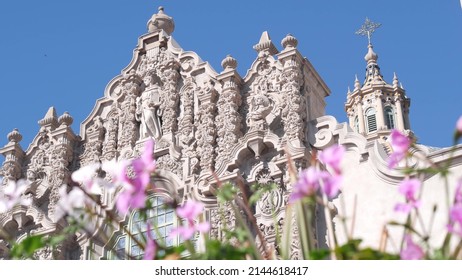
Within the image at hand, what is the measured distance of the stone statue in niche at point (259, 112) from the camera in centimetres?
1447

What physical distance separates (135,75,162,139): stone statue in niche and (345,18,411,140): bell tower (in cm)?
2495

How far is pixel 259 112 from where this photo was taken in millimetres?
14570

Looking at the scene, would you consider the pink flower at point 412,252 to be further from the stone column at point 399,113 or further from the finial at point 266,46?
the stone column at point 399,113

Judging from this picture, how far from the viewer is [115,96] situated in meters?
17.3

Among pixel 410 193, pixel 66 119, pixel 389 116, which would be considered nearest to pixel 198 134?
pixel 66 119

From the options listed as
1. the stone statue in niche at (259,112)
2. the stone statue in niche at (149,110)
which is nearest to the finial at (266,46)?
the stone statue in niche at (259,112)

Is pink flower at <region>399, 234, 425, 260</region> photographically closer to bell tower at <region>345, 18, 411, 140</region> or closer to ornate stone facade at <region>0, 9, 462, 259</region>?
ornate stone facade at <region>0, 9, 462, 259</region>

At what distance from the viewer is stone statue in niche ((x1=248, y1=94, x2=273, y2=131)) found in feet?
47.5

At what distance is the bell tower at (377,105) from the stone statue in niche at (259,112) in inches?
1030

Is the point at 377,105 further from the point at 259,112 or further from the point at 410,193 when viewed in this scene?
the point at 410,193

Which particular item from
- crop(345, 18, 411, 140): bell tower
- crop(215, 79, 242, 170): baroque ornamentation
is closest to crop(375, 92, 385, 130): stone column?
crop(345, 18, 411, 140): bell tower

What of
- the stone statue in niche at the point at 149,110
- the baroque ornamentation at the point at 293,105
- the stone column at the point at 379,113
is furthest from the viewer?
the stone column at the point at 379,113

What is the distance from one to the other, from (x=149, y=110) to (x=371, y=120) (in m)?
27.3

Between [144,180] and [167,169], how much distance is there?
Answer: 36.2 ft
